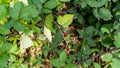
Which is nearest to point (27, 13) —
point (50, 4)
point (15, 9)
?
point (15, 9)

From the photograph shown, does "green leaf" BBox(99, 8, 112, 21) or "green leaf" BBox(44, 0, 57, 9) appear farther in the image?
"green leaf" BBox(99, 8, 112, 21)

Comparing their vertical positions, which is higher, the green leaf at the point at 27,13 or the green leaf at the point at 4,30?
the green leaf at the point at 27,13

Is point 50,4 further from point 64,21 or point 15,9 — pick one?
point 15,9

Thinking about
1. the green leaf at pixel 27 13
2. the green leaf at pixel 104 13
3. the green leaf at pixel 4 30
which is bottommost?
the green leaf at pixel 104 13

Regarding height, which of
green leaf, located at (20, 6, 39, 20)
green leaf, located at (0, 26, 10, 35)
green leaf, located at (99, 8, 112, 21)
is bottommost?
green leaf, located at (99, 8, 112, 21)

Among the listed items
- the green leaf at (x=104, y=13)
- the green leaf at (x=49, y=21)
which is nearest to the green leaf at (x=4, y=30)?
the green leaf at (x=49, y=21)

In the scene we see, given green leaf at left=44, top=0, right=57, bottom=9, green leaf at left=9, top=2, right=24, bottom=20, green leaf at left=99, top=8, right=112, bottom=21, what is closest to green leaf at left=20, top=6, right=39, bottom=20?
green leaf at left=9, top=2, right=24, bottom=20

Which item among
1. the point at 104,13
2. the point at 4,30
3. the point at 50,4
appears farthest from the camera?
the point at 104,13

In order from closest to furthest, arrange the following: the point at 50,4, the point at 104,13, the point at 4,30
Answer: the point at 4,30
the point at 50,4
the point at 104,13

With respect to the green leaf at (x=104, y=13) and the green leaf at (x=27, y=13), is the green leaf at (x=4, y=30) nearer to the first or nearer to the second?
the green leaf at (x=27, y=13)

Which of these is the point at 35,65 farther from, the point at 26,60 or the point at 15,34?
the point at 15,34

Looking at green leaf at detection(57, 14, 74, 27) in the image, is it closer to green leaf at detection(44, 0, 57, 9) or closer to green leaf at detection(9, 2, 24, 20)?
green leaf at detection(44, 0, 57, 9)
